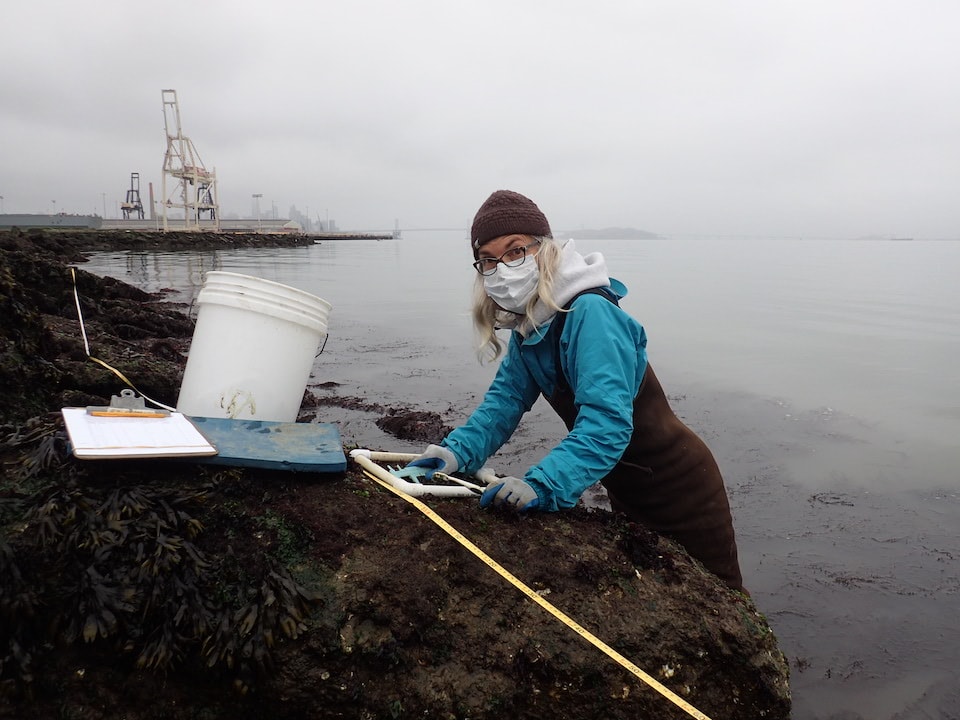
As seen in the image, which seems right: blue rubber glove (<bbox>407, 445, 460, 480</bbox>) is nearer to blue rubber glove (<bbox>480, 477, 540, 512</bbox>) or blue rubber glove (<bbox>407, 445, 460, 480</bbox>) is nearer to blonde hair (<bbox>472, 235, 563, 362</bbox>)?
blue rubber glove (<bbox>480, 477, 540, 512</bbox>)

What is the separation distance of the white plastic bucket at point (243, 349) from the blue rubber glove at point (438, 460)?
35.9 inches

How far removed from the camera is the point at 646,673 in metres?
2.44

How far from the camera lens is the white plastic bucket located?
338cm

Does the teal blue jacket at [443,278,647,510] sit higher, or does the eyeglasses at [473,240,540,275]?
the eyeglasses at [473,240,540,275]

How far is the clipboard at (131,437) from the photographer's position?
236 centimetres

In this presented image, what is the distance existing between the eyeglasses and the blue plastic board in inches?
41.4

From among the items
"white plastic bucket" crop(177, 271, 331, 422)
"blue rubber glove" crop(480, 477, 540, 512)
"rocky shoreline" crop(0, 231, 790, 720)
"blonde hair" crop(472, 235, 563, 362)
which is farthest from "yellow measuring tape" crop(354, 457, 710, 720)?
"white plastic bucket" crop(177, 271, 331, 422)

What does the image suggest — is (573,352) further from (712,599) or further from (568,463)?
(712,599)

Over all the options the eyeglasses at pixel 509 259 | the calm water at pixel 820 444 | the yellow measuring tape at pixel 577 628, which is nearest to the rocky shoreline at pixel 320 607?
the yellow measuring tape at pixel 577 628

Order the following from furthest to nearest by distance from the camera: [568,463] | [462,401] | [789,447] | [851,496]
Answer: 1. [462,401]
2. [789,447]
3. [851,496]
4. [568,463]

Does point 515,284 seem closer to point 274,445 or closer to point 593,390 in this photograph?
point 593,390

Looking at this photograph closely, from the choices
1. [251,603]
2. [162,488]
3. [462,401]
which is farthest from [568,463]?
[462,401]

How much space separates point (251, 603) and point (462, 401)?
5.93m

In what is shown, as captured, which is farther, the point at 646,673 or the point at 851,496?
the point at 851,496
